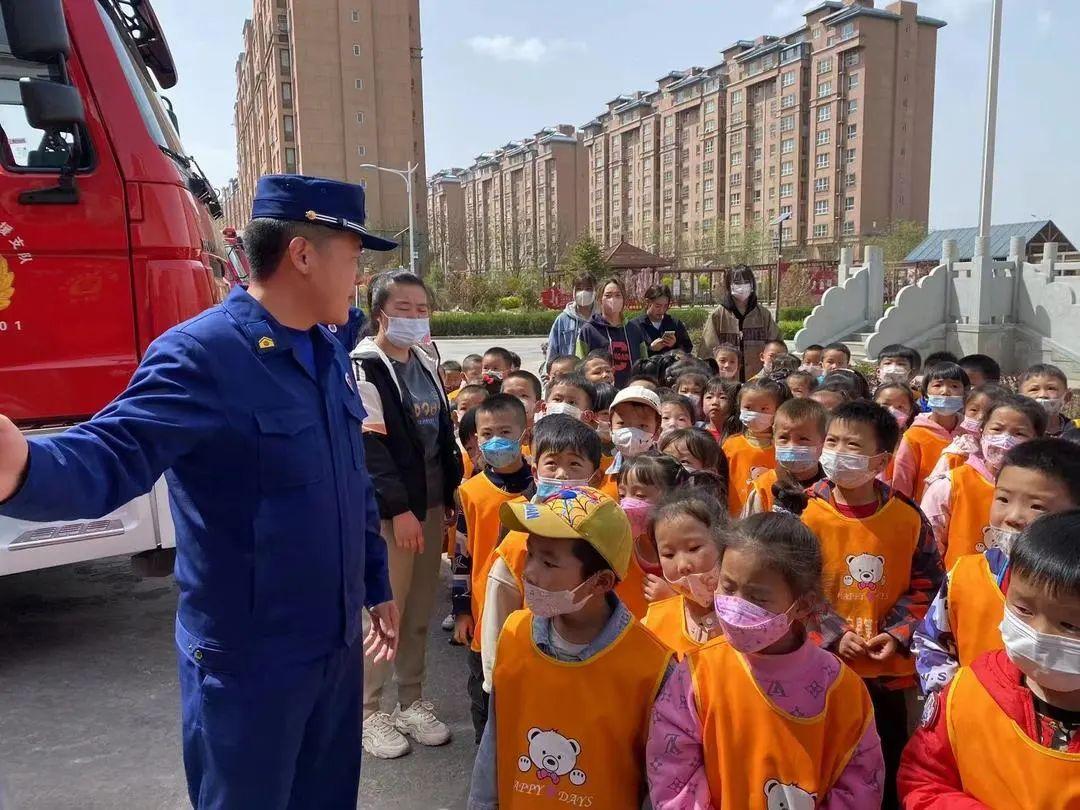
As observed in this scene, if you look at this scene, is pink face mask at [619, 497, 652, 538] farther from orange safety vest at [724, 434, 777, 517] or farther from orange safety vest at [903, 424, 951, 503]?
orange safety vest at [903, 424, 951, 503]

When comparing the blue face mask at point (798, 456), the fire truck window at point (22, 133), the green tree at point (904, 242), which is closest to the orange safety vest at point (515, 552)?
the blue face mask at point (798, 456)

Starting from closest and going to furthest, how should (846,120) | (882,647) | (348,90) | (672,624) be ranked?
(672,624)
(882,647)
(348,90)
(846,120)

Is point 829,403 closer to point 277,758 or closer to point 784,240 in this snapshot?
point 277,758

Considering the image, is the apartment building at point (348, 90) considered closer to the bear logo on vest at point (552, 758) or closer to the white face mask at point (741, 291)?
the white face mask at point (741, 291)

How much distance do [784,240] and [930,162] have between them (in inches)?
503

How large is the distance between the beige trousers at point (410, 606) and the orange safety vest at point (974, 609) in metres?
1.87

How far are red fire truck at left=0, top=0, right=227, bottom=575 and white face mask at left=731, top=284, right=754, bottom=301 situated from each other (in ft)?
13.2

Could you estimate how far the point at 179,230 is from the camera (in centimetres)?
345

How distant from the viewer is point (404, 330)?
313 centimetres

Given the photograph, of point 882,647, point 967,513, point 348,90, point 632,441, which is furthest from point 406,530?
point 348,90

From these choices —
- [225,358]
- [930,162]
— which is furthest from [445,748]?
[930,162]

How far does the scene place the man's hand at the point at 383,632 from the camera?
2346mm

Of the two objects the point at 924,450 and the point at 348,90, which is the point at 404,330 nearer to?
the point at 924,450

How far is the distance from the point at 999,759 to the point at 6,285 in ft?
11.7
